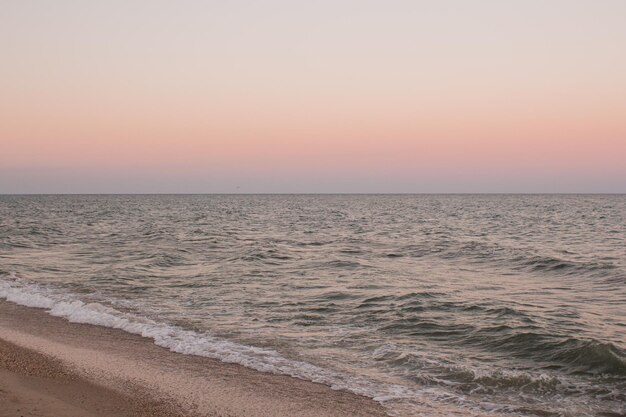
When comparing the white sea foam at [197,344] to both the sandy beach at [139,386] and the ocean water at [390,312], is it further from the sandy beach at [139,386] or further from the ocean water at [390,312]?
the sandy beach at [139,386]

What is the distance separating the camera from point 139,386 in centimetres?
773

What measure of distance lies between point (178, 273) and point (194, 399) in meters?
13.5

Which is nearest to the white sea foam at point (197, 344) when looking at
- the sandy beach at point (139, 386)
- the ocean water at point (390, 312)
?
the ocean water at point (390, 312)

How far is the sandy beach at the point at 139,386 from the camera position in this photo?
6848 millimetres

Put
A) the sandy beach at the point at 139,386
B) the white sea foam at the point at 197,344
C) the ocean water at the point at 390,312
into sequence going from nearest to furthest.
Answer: the sandy beach at the point at 139,386 < the white sea foam at the point at 197,344 < the ocean water at the point at 390,312

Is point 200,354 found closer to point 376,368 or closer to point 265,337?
point 265,337

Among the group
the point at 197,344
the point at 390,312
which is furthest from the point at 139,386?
the point at 390,312

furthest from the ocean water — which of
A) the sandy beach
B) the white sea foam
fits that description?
the sandy beach

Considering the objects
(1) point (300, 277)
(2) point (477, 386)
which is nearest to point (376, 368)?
(2) point (477, 386)

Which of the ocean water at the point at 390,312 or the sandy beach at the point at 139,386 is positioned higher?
the sandy beach at the point at 139,386

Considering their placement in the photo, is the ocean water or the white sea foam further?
the ocean water

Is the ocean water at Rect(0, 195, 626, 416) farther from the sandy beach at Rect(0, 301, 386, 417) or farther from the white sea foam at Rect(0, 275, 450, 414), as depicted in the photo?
the sandy beach at Rect(0, 301, 386, 417)

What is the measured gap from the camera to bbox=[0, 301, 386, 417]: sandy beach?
685 centimetres

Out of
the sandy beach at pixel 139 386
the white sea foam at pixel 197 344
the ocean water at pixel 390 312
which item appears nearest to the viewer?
the sandy beach at pixel 139 386
